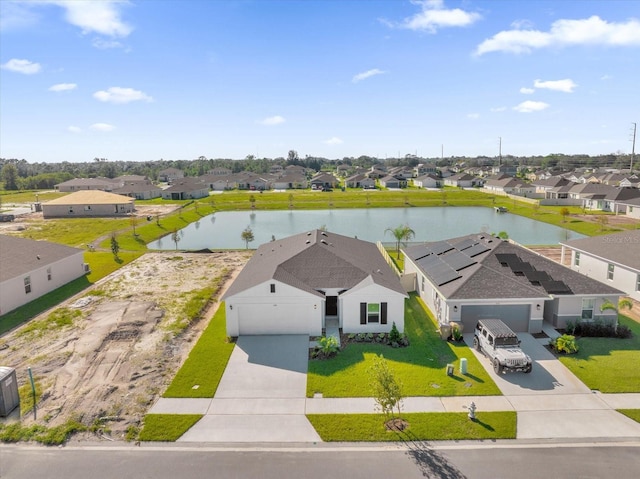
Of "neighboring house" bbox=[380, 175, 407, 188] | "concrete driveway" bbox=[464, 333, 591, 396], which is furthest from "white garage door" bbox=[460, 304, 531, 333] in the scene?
"neighboring house" bbox=[380, 175, 407, 188]

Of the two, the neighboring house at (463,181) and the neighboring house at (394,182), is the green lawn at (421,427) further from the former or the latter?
the neighboring house at (463,181)

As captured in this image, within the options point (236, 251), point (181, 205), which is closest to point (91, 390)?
point (236, 251)

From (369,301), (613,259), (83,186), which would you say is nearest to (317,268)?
(369,301)

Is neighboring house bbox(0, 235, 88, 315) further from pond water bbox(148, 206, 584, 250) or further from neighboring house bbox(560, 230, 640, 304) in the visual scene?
neighboring house bbox(560, 230, 640, 304)

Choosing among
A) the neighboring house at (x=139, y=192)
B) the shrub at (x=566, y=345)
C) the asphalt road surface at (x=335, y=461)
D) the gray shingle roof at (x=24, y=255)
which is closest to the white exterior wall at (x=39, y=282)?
the gray shingle roof at (x=24, y=255)

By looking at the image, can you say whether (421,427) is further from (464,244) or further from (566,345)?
(464,244)

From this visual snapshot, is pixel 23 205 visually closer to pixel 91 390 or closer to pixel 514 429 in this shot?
pixel 91 390
